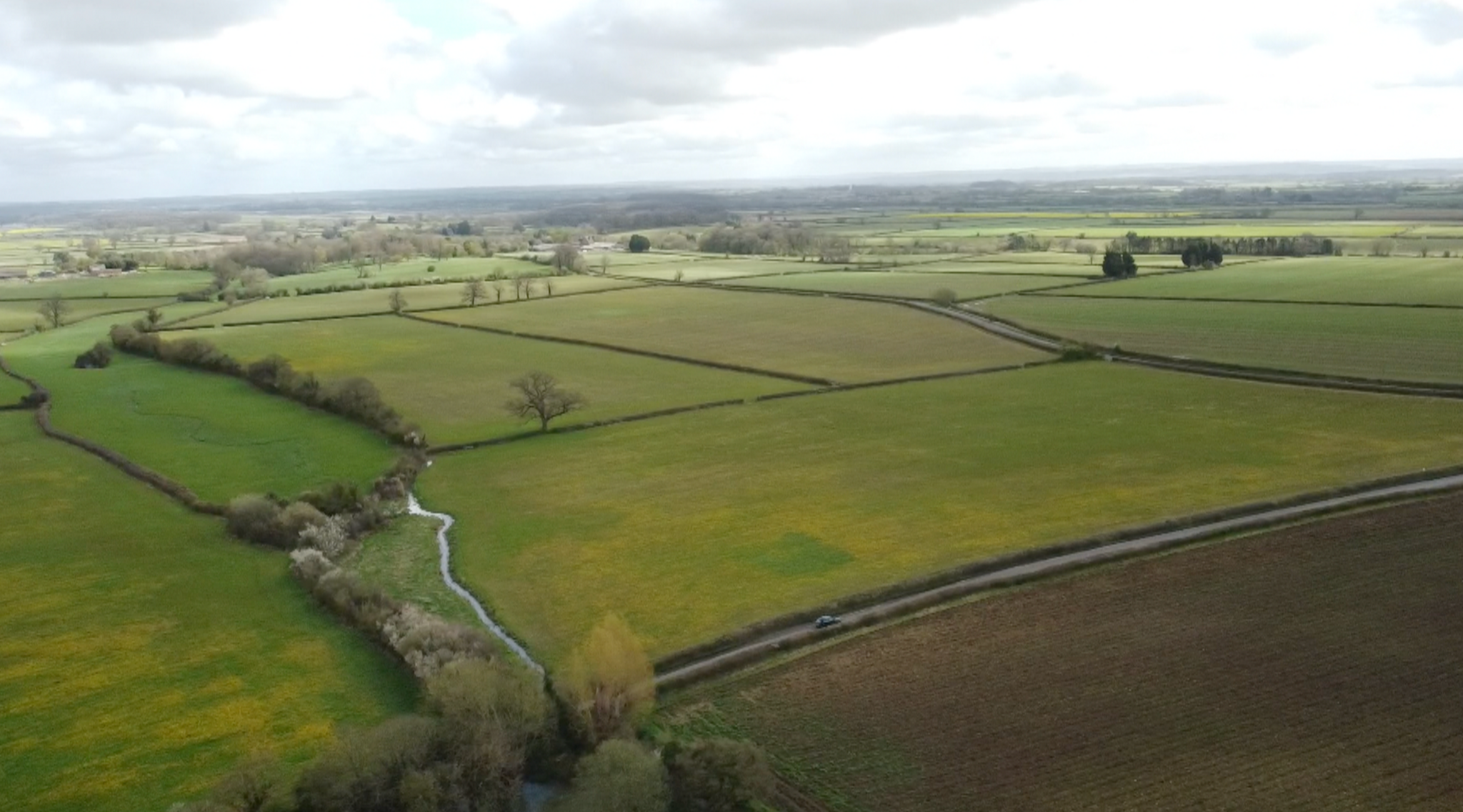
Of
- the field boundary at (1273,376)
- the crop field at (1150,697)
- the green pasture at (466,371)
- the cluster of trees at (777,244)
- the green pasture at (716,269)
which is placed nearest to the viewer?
the crop field at (1150,697)

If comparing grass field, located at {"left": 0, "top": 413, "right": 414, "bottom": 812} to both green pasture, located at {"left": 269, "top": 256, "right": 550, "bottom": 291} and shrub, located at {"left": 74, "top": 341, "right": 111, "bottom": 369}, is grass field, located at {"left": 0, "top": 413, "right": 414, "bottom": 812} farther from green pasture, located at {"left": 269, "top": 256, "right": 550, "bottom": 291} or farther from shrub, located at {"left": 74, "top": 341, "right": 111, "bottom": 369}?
green pasture, located at {"left": 269, "top": 256, "right": 550, "bottom": 291}

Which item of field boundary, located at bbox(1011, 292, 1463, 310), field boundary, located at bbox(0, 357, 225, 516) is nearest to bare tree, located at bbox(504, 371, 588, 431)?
field boundary, located at bbox(0, 357, 225, 516)

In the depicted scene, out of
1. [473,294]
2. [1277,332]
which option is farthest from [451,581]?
[473,294]

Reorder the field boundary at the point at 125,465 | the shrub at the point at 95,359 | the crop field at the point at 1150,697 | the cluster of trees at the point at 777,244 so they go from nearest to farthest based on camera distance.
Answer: the crop field at the point at 1150,697
the field boundary at the point at 125,465
the shrub at the point at 95,359
the cluster of trees at the point at 777,244

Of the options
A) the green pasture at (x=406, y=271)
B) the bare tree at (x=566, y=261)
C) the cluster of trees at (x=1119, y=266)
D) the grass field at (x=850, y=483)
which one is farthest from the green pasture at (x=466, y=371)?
the cluster of trees at (x=1119, y=266)

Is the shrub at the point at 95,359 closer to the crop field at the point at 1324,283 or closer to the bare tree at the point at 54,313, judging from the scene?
the bare tree at the point at 54,313

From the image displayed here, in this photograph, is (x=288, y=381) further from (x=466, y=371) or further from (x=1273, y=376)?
(x=1273, y=376)
